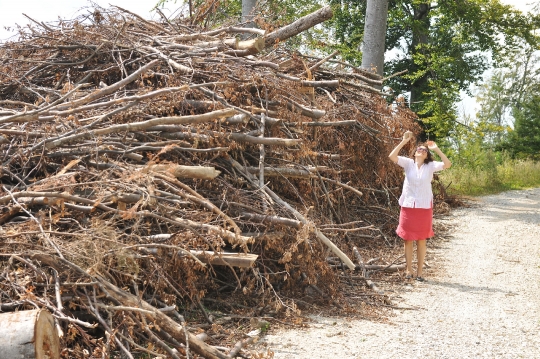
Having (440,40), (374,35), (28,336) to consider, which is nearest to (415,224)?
(28,336)

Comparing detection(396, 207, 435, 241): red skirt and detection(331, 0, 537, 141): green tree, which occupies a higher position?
detection(331, 0, 537, 141): green tree

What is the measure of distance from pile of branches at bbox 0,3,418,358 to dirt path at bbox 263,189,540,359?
1.72ft

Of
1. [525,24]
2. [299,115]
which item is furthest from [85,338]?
[525,24]

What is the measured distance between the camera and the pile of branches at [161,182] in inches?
168

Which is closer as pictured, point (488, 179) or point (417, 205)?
point (417, 205)

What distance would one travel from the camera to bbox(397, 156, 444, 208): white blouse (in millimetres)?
7438

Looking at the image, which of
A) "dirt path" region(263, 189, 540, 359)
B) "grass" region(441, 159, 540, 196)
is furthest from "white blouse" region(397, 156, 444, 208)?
"grass" region(441, 159, 540, 196)

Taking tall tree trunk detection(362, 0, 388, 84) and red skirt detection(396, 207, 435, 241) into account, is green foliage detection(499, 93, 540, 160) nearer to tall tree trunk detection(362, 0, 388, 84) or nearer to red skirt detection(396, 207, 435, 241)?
tall tree trunk detection(362, 0, 388, 84)

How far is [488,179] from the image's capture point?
57.5 ft

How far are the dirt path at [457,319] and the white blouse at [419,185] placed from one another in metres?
0.88

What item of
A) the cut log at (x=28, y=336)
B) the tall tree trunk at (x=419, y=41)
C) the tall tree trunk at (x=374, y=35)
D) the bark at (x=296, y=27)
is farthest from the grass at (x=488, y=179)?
the cut log at (x=28, y=336)

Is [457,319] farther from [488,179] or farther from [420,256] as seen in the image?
[488,179]

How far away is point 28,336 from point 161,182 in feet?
6.33

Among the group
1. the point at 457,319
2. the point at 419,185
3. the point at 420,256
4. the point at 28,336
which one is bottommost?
the point at 457,319
